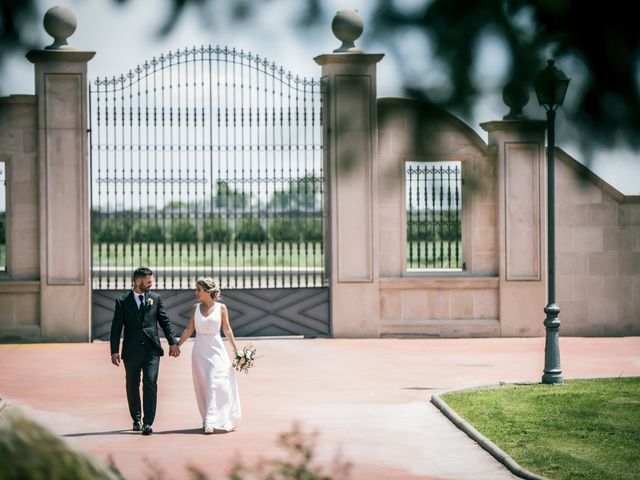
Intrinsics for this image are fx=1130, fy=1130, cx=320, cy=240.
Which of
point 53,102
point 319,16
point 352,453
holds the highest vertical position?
point 53,102

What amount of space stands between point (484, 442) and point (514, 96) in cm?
722

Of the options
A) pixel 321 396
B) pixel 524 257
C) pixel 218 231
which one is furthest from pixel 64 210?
pixel 218 231

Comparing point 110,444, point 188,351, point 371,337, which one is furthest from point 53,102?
point 110,444

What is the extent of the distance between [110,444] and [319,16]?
25.4ft

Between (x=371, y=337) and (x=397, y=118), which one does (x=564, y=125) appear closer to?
(x=397, y=118)

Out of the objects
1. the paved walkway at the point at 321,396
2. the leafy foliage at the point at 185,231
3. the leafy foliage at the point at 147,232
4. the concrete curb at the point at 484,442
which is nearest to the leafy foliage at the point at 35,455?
the paved walkway at the point at 321,396

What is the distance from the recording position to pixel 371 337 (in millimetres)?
18703

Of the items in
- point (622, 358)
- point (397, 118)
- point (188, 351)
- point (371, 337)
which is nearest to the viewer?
point (397, 118)

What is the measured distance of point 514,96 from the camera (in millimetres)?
2666

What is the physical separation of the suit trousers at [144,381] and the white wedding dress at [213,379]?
377mm

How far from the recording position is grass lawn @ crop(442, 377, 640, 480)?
8539 millimetres

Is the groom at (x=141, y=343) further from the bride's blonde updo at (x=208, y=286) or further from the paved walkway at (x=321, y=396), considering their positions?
the bride's blonde updo at (x=208, y=286)

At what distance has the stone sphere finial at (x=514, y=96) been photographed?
8.64ft

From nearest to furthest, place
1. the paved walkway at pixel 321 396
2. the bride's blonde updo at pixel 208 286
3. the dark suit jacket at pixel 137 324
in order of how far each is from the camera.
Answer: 1. the paved walkway at pixel 321 396
2. the dark suit jacket at pixel 137 324
3. the bride's blonde updo at pixel 208 286
